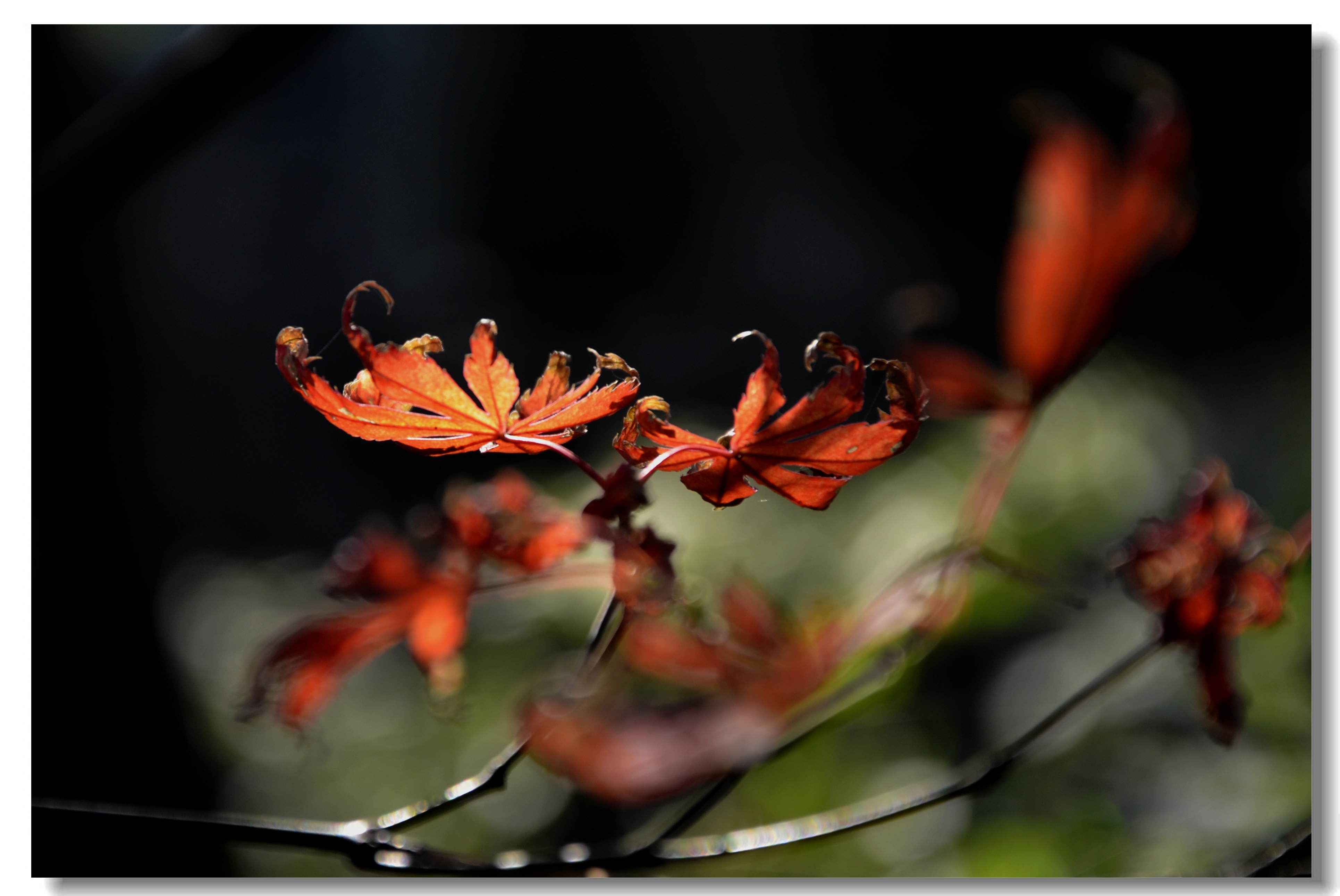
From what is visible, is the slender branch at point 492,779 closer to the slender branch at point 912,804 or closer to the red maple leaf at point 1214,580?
the slender branch at point 912,804

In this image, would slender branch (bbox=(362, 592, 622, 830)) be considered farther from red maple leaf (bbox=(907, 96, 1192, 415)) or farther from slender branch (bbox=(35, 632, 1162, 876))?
red maple leaf (bbox=(907, 96, 1192, 415))

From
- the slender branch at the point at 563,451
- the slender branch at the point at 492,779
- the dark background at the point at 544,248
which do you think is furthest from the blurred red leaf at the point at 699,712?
the dark background at the point at 544,248

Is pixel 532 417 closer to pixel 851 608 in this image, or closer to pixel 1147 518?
pixel 1147 518

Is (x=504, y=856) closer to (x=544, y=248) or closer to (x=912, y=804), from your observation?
(x=912, y=804)

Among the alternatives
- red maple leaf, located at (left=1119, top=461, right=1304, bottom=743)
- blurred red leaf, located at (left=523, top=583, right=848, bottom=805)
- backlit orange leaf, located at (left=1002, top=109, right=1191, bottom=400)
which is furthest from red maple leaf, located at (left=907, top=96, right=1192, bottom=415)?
blurred red leaf, located at (left=523, top=583, right=848, bottom=805)

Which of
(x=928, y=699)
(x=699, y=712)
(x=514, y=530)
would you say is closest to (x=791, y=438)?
(x=514, y=530)
